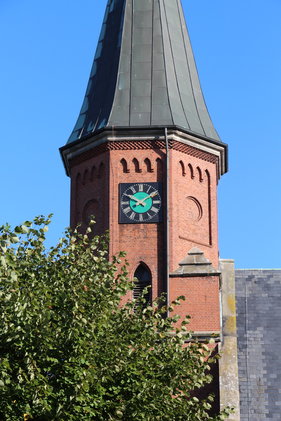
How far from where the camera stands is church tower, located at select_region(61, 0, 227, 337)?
32.7 meters

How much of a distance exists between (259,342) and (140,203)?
5490 millimetres

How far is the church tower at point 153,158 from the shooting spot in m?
32.7

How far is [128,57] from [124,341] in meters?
13.8

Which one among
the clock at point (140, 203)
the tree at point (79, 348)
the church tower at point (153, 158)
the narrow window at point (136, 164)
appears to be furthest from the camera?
the narrow window at point (136, 164)

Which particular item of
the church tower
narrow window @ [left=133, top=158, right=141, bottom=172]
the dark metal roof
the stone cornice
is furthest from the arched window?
the dark metal roof

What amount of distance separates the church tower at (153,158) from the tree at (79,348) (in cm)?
681

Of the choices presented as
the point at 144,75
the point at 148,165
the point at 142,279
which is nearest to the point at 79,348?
the point at 142,279

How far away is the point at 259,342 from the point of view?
33781 millimetres

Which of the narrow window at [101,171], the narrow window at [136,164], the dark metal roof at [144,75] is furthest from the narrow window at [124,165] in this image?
the dark metal roof at [144,75]

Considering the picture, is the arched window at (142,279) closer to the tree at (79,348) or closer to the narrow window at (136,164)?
the narrow window at (136,164)

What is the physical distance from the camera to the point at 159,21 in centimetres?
3662

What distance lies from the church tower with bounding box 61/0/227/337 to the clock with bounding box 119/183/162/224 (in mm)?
29

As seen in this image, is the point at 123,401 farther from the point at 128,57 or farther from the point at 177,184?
the point at 128,57

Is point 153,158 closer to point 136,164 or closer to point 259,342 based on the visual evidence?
point 136,164
